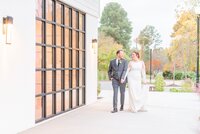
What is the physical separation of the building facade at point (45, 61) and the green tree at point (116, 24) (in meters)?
30.0

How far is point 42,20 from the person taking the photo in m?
8.23

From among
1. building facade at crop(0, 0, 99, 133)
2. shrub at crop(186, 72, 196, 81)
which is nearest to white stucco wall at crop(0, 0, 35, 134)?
building facade at crop(0, 0, 99, 133)

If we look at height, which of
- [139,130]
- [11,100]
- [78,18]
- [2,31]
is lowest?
[139,130]

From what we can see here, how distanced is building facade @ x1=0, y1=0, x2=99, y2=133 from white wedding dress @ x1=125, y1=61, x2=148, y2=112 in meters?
1.47

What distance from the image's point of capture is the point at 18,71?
7.08 m

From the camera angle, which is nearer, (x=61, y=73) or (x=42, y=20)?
(x=42, y=20)

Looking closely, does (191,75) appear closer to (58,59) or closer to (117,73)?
(117,73)

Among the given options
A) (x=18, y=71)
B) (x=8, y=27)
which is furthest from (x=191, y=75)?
(x=8, y=27)

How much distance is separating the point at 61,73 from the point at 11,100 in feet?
9.23

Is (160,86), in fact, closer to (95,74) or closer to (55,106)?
(95,74)

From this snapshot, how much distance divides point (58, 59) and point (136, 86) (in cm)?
237

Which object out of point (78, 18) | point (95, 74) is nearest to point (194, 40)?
point (95, 74)

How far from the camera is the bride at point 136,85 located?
1030cm

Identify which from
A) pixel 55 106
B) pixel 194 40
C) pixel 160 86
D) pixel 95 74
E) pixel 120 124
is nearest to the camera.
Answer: pixel 120 124
